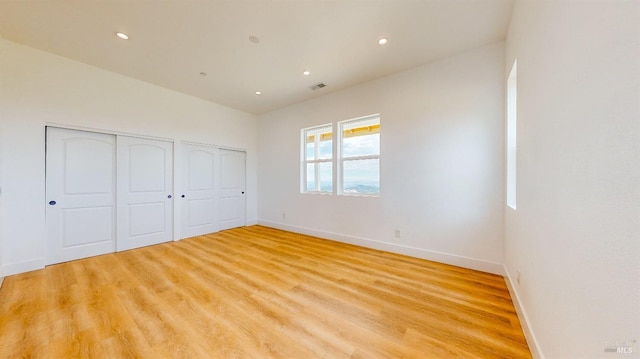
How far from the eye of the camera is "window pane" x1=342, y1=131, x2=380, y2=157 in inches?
152

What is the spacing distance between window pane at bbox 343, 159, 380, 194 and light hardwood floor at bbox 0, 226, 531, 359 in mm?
1296

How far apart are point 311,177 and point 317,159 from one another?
0.45 metres

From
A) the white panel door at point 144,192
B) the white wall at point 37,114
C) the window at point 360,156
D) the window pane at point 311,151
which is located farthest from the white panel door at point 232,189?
the window at point 360,156

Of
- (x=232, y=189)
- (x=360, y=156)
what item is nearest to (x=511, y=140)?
(x=360, y=156)

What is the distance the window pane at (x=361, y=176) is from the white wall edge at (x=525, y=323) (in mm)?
2080

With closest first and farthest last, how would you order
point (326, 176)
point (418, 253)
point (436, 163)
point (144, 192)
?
point (436, 163) < point (418, 253) < point (144, 192) < point (326, 176)

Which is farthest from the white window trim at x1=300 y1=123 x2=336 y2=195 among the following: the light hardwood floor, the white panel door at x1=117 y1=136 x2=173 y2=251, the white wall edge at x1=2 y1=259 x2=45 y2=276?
the white wall edge at x1=2 y1=259 x2=45 y2=276

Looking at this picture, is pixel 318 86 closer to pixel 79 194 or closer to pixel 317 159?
pixel 317 159

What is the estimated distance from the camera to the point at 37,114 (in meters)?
2.95

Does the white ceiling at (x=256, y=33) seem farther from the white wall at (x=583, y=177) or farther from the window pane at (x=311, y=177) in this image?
the window pane at (x=311, y=177)

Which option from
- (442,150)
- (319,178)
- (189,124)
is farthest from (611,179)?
(189,124)

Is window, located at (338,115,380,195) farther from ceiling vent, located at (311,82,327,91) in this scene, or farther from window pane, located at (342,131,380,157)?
ceiling vent, located at (311,82,327,91)

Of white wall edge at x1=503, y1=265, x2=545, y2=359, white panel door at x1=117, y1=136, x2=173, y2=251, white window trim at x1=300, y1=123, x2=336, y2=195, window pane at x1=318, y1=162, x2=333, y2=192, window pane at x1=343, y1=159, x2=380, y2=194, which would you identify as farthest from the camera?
white window trim at x1=300, y1=123, x2=336, y2=195

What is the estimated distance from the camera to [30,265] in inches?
113
